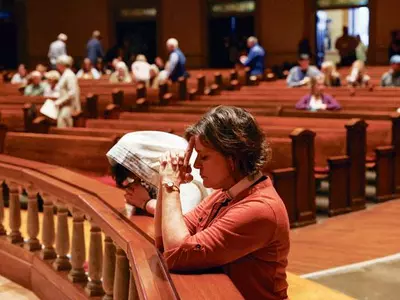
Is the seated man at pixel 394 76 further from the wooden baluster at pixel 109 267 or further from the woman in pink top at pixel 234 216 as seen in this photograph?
the woman in pink top at pixel 234 216

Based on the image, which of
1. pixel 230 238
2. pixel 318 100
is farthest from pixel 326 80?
pixel 230 238

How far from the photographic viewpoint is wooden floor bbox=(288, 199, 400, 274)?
5289mm

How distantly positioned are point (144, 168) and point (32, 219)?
1.67 metres

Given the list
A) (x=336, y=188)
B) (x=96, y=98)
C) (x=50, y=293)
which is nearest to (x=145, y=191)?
(x=50, y=293)

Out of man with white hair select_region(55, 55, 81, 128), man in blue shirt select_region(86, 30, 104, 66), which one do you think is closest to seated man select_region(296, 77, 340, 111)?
man with white hair select_region(55, 55, 81, 128)

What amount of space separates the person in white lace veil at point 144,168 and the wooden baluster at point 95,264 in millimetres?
462

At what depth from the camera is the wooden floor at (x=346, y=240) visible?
17.4 feet

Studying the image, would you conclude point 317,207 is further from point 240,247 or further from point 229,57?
point 229,57

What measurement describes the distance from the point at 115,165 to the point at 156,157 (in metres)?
0.17

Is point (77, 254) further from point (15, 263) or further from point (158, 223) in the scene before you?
point (158, 223)

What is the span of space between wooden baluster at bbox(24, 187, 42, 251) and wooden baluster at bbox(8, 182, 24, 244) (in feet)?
0.67

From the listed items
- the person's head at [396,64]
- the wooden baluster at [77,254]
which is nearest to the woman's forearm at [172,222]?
Answer: the wooden baluster at [77,254]

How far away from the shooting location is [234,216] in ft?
7.25

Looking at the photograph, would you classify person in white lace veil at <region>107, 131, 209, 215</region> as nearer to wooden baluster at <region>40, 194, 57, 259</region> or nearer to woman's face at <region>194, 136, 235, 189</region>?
woman's face at <region>194, 136, 235, 189</region>
